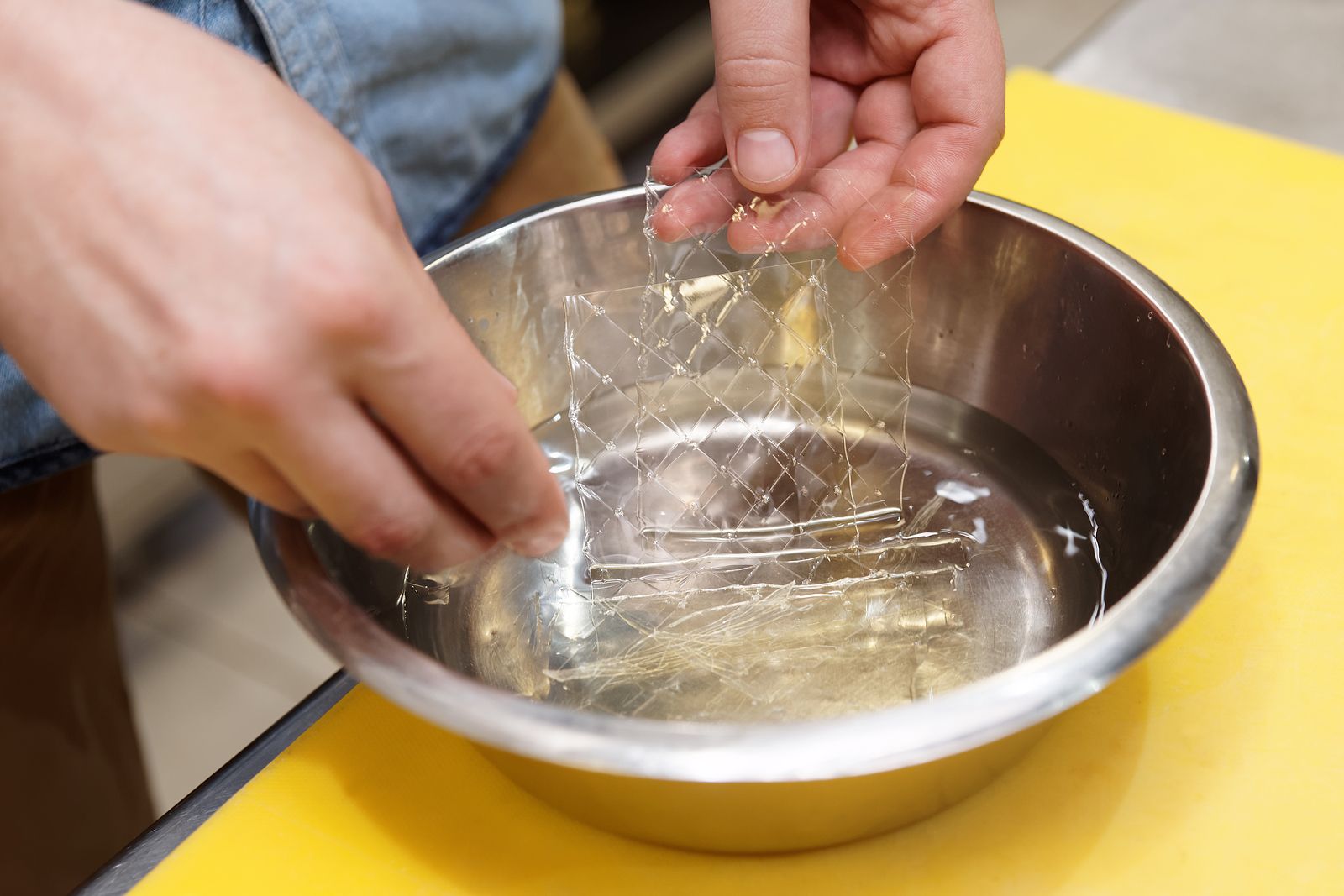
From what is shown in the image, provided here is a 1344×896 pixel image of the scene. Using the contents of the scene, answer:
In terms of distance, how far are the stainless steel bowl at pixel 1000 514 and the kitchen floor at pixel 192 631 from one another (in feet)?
1.75

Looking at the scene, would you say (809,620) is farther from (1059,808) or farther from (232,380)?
(232,380)

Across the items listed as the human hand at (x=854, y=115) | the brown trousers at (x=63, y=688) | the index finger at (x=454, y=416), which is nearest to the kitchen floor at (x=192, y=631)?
the brown trousers at (x=63, y=688)

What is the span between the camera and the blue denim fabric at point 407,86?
1.35 ft

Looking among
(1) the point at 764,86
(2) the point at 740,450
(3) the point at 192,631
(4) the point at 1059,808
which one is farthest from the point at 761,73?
(3) the point at 192,631

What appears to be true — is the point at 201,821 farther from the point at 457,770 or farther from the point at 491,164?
the point at 491,164

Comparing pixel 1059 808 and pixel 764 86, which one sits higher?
pixel 764 86

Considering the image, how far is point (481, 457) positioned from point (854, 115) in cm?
28

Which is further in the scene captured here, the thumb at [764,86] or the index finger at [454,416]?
the thumb at [764,86]

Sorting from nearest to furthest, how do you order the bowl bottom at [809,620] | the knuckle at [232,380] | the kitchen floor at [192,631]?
1. the knuckle at [232,380]
2. the bowl bottom at [809,620]
3. the kitchen floor at [192,631]

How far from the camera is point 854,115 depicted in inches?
18.0

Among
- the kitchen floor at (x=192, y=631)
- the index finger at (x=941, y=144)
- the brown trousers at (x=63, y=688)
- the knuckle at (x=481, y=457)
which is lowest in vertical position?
the kitchen floor at (x=192, y=631)

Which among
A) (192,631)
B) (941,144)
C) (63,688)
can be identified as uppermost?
(941,144)

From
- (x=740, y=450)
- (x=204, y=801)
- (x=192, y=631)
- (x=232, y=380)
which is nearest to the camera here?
(x=232, y=380)

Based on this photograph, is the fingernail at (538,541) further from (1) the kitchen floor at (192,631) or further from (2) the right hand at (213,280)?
(1) the kitchen floor at (192,631)
